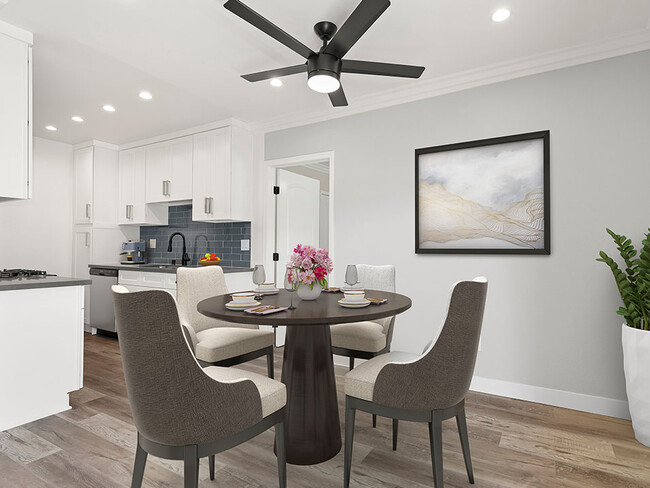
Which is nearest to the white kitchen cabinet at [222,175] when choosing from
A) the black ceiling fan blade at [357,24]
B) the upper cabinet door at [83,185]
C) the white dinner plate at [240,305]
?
the upper cabinet door at [83,185]

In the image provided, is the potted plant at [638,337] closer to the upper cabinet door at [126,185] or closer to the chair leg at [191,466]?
the chair leg at [191,466]

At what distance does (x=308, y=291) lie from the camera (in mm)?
2082

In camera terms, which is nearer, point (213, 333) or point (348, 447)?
point (348, 447)

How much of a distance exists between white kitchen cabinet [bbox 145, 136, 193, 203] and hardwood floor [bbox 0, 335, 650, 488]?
261cm

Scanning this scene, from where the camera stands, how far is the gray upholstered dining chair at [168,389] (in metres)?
1.22

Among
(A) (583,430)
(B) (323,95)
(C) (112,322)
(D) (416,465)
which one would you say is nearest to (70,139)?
(C) (112,322)

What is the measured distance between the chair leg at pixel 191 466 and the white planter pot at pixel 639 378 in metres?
2.43

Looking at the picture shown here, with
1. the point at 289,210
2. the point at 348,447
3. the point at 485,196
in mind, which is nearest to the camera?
the point at 348,447

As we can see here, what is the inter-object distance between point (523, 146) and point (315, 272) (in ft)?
6.57

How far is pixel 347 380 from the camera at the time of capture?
1.72m

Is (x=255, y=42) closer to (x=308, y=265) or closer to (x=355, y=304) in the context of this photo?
(x=308, y=265)

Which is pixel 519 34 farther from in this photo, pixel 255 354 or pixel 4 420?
pixel 4 420

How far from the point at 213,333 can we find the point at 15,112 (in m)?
1.87

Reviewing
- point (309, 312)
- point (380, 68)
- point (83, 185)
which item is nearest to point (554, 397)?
point (309, 312)
